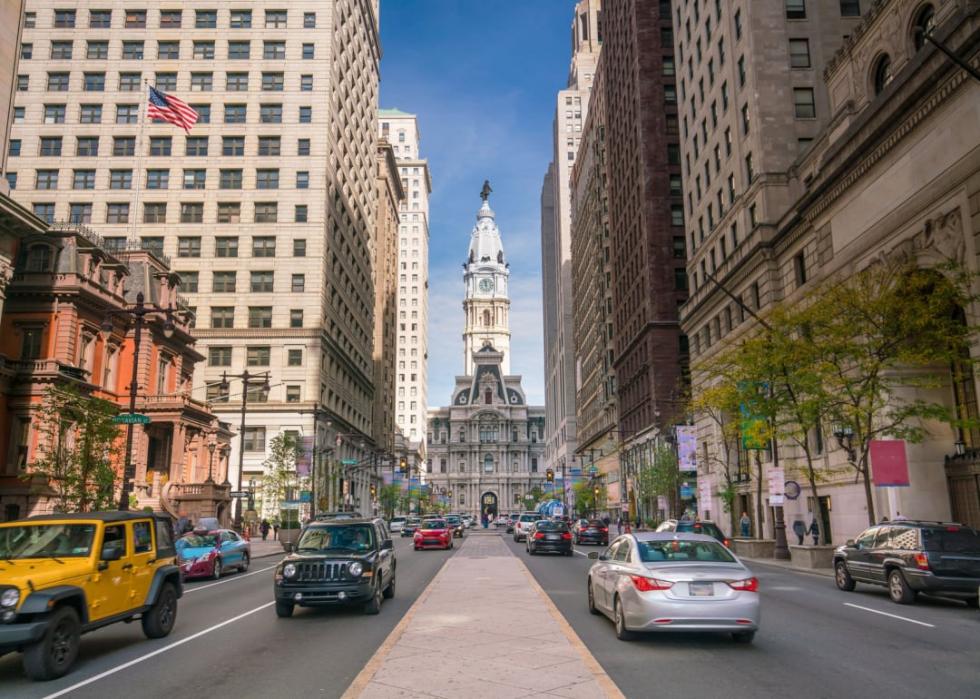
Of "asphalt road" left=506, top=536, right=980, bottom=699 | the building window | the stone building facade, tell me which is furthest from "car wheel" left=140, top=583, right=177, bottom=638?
the building window

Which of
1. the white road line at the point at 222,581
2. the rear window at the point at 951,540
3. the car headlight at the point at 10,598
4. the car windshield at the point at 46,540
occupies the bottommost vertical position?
the white road line at the point at 222,581

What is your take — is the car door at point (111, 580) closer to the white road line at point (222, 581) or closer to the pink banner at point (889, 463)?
the white road line at point (222, 581)

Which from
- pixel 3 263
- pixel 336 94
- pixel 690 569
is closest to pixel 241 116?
pixel 336 94

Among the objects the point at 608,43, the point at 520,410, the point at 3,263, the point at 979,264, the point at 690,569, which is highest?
the point at 608,43

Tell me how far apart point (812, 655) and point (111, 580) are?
1030cm

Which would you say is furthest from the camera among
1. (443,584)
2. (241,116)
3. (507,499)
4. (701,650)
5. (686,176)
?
(507,499)

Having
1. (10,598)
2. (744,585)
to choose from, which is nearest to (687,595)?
(744,585)

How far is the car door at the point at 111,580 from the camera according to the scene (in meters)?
11.3

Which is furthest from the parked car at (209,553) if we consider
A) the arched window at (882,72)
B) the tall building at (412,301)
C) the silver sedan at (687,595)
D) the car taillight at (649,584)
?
the tall building at (412,301)

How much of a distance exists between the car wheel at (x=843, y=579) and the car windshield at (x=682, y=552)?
9.99 meters

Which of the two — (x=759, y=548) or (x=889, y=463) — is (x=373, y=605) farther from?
(x=759, y=548)

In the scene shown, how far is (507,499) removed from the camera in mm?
179250

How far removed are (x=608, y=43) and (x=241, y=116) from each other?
45.4 m

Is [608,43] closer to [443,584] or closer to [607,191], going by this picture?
[607,191]
